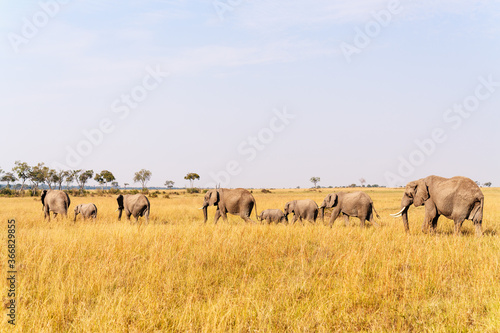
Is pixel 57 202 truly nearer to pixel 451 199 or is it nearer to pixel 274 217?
pixel 274 217

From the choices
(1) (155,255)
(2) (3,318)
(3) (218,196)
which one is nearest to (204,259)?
(1) (155,255)

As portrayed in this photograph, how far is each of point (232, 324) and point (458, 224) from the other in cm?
846

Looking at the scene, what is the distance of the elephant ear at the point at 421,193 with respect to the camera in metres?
10.6

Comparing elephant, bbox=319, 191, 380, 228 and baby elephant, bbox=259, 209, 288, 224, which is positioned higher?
elephant, bbox=319, 191, 380, 228

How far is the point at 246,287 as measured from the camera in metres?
5.32

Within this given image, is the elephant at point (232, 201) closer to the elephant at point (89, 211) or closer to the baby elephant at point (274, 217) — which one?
the baby elephant at point (274, 217)

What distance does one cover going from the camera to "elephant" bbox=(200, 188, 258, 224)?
1484 cm

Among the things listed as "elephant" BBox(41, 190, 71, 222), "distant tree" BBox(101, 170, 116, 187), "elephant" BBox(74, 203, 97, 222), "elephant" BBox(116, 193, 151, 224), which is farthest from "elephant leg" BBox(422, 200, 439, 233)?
"distant tree" BBox(101, 170, 116, 187)

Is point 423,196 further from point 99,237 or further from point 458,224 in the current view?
point 99,237

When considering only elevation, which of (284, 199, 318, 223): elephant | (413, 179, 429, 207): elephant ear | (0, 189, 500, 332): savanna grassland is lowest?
(0, 189, 500, 332): savanna grassland

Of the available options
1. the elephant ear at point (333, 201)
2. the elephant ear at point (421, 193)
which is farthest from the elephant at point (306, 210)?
the elephant ear at point (421, 193)

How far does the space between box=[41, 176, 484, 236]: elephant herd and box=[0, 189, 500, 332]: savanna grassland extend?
1810 millimetres

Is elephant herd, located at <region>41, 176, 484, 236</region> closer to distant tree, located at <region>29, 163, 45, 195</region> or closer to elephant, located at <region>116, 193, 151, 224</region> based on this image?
elephant, located at <region>116, 193, 151, 224</region>

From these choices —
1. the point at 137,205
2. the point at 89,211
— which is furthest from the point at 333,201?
the point at 89,211
